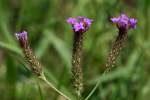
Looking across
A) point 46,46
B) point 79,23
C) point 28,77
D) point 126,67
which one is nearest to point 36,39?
point 46,46

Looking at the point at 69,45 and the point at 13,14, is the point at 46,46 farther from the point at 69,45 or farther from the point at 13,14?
the point at 13,14

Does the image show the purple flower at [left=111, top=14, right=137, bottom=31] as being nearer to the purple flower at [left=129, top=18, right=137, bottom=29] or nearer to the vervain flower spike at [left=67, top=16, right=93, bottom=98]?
the purple flower at [left=129, top=18, right=137, bottom=29]

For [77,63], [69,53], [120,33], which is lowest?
[69,53]

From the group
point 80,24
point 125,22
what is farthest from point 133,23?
point 80,24

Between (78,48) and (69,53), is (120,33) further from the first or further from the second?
(69,53)

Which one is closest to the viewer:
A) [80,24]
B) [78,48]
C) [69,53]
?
[80,24]

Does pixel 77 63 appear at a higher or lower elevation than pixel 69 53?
higher

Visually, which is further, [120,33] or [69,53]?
[69,53]
